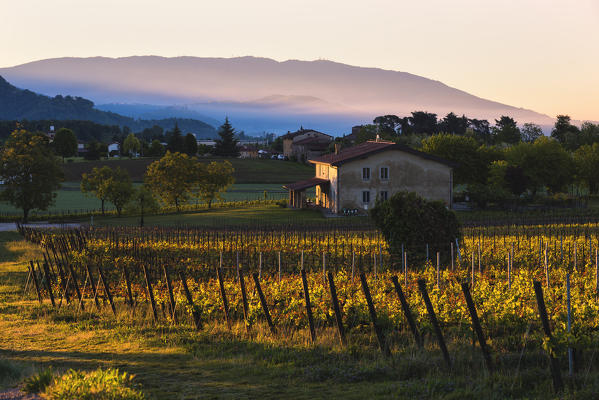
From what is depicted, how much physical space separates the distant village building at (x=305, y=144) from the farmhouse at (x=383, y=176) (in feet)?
274

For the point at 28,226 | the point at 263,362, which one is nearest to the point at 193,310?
the point at 263,362

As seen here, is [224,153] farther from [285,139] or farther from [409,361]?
[409,361]


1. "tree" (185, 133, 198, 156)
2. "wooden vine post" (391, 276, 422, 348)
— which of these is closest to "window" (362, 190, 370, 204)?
"wooden vine post" (391, 276, 422, 348)

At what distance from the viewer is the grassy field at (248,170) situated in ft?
381

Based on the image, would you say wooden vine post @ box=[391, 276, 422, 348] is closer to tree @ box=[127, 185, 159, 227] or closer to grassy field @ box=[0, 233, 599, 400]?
grassy field @ box=[0, 233, 599, 400]

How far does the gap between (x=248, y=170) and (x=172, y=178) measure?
54.6 metres

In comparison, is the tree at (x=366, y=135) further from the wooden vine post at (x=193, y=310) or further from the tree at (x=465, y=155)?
the wooden vine post at (x=193, y=310)

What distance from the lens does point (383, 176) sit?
6184cm

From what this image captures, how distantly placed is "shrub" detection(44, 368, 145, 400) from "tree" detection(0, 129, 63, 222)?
54.3 m

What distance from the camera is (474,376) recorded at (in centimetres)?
906

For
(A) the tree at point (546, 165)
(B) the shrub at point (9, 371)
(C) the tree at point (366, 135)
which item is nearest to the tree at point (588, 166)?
(A) the tree at point (546, 165)

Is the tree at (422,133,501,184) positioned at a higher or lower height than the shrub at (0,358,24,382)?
higher

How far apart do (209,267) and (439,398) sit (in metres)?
15.9

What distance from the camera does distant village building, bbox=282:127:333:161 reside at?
509 feet
